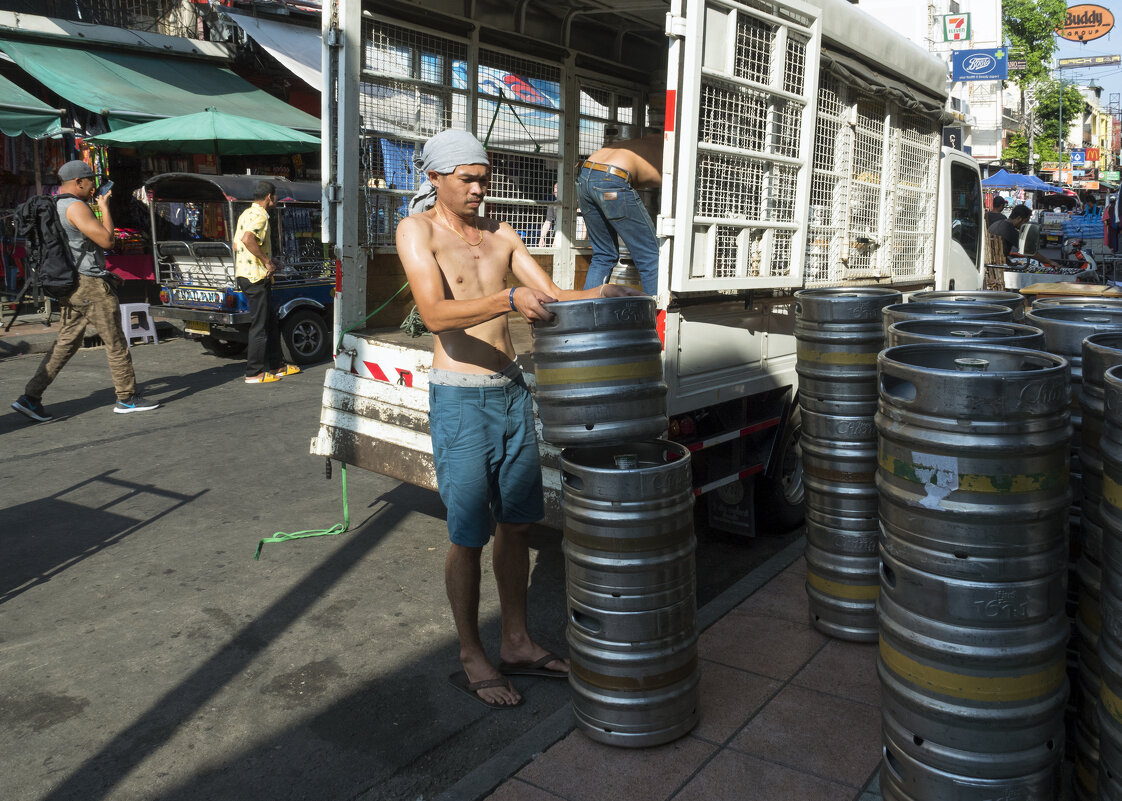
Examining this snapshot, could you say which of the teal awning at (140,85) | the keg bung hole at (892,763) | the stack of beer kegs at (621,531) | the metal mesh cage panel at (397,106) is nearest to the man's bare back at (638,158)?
the metal mesh cage panel at (397,106)

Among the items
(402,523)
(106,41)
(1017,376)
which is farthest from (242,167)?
(1017,376)

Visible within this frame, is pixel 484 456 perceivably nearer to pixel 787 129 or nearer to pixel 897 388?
pixel 897 388

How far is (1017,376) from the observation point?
87.0 inches

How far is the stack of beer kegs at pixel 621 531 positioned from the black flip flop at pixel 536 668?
592 millimetres

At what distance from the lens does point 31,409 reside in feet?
26.0

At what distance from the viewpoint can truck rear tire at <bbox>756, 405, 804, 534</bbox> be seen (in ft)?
17.3

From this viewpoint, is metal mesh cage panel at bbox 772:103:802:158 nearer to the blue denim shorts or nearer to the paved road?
the blue denim shorts

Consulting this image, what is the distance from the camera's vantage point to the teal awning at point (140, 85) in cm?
1333

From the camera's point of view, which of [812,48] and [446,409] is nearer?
[446,409]

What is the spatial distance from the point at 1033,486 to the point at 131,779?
288 centimetres

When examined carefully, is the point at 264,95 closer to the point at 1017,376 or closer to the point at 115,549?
the point at 115,549

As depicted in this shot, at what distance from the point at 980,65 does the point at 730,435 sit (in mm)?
24299

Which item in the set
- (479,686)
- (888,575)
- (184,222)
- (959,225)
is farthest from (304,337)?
(888,575)

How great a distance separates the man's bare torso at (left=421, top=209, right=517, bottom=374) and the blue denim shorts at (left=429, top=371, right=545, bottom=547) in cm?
9
